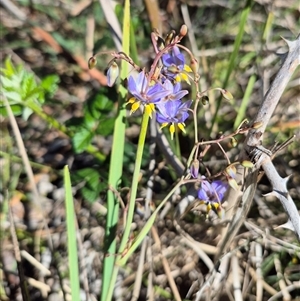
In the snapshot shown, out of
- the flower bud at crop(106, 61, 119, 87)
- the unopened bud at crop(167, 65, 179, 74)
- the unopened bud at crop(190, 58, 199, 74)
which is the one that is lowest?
the flower bud at crop(106, 61, 119, 87)

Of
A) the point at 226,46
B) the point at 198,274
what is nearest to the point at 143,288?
the point at 198,274

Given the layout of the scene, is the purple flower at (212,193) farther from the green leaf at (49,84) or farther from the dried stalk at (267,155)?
the green leaf at (49,84)

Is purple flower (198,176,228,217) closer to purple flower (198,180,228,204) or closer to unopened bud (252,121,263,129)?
purple flower (198,180,228,204)

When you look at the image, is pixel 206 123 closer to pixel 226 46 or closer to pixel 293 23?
pixel 226 46

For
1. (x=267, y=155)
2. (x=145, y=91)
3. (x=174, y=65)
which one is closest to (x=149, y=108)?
(x=145, y=91)

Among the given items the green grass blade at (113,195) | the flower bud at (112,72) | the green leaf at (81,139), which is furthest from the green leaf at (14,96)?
the flower bud at (112,72)

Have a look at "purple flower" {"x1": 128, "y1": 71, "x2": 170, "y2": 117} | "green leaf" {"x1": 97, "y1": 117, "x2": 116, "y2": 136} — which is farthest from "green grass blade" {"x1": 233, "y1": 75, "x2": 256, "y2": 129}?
"purple flower" {"x1": 128, "y1": 71, "x2": 170, "y2": 117}
